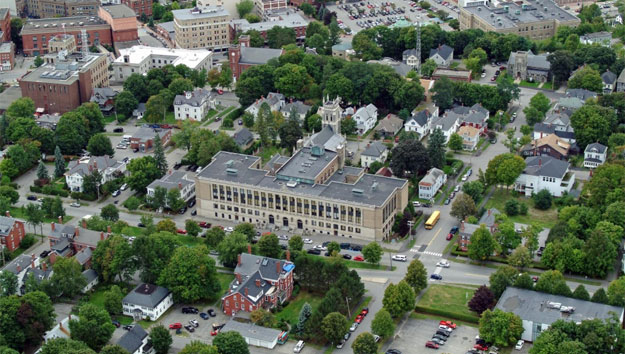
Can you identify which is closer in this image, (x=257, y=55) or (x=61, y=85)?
(x=61, y=85)

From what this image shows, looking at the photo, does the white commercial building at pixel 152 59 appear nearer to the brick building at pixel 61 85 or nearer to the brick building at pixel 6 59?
the brick building at pixel 61 85

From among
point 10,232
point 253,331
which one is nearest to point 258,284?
point 253,331

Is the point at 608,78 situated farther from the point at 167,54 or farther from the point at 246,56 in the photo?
the point at 167,54

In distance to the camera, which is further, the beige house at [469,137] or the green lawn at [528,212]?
the beige house at [469,137]

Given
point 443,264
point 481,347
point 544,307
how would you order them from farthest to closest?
point 443,264, point 544,307, point 481,347

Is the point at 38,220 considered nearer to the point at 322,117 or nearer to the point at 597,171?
the point at 322,117

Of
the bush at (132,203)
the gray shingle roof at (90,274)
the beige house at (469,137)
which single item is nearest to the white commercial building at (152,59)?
the bush at (132,203)
